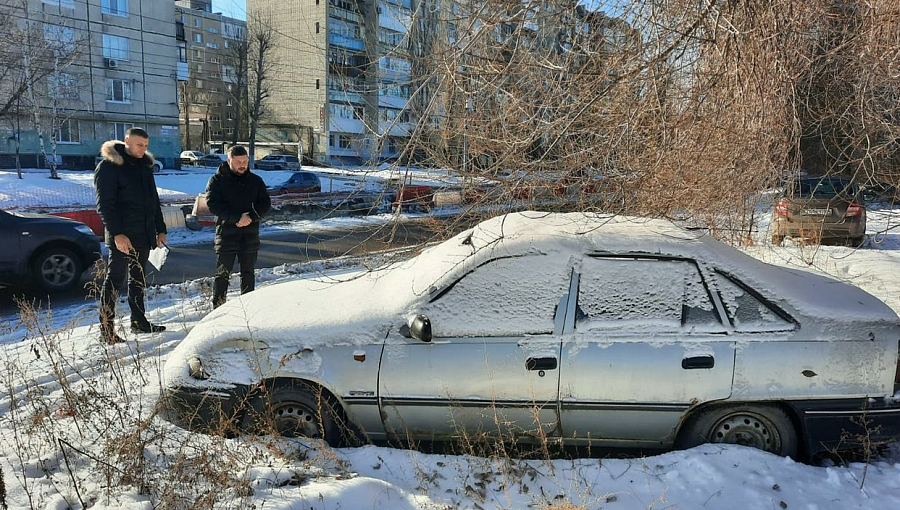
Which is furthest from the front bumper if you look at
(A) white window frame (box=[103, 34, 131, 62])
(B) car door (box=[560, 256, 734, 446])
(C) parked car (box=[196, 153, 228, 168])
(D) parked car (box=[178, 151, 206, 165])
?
A: (D) parked car (box=[178, 151, 206, 165])

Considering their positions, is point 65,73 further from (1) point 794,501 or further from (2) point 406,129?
(1) point 794,501

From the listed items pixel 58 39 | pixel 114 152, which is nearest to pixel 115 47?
pixel 58 39

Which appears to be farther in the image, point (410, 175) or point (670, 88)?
point (670, 88)

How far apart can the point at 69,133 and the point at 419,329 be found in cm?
4165

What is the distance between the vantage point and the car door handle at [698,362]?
344 centimetres

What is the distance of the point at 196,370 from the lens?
368 cm

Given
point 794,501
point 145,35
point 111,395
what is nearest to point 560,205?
point 794,501

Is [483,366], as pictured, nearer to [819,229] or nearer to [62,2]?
[819,229]

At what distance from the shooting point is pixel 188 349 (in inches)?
149

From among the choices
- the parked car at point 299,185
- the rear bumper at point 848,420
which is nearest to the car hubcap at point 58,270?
the rear bumper at point 848,420

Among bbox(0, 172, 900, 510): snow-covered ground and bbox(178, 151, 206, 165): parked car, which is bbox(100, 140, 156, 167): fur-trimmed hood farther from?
bbox(178, 151, 206, 165): parked car

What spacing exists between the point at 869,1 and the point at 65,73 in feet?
124

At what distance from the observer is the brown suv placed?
10555 mm

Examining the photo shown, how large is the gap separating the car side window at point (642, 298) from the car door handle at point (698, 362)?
0.53 feet
